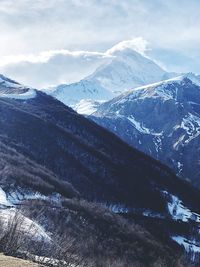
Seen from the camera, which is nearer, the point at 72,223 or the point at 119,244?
the point at 72,223

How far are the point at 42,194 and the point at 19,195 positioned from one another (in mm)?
20791

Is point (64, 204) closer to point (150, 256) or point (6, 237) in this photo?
point (150, 256)

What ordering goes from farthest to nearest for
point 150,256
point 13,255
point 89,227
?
point 150,256 < point 89,227 < point 13,255

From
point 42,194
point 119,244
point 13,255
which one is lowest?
point 13,255

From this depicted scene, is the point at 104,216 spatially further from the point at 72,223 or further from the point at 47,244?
the point at 47,244

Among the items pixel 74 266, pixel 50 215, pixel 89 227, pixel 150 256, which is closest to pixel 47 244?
pixel 74 266

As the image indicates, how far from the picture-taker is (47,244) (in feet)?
192

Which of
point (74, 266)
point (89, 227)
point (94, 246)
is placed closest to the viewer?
point (74, 266)

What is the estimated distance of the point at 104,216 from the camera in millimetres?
193250

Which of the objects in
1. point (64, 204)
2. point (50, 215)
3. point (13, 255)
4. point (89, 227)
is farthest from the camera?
point (64, 204)

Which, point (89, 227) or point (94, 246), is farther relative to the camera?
point (89, 227)

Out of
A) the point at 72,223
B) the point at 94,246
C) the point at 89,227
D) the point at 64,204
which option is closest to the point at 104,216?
the point at 64,204

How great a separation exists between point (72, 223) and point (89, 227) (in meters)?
14.1

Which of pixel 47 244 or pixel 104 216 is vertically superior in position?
pixel 104 216
